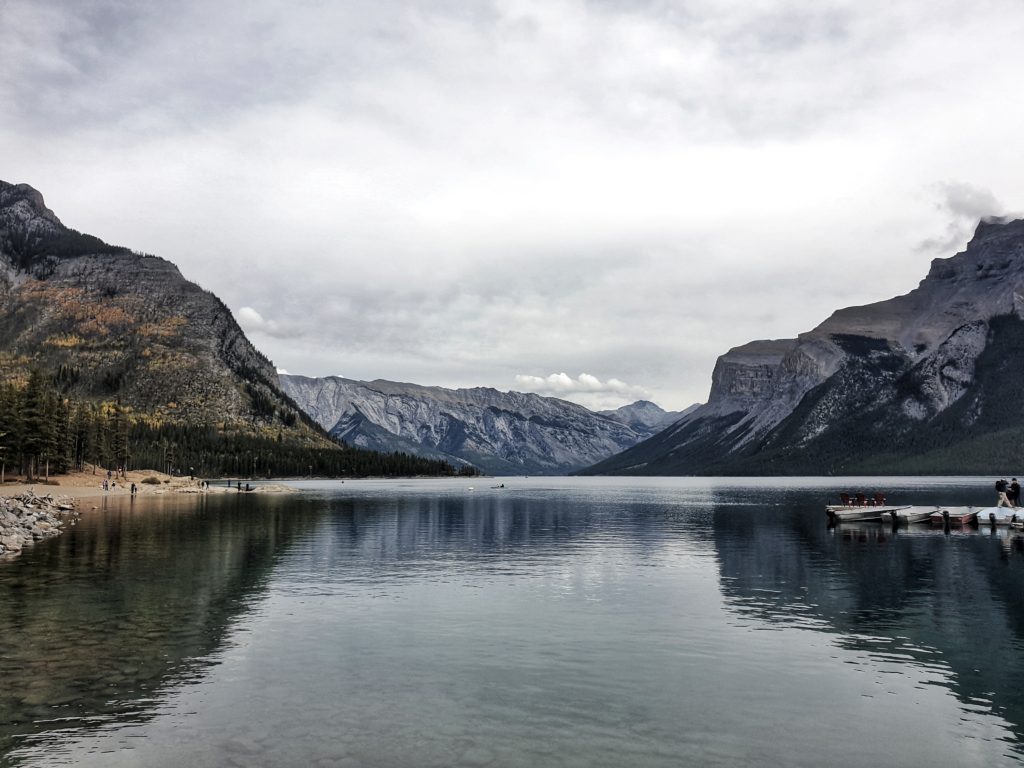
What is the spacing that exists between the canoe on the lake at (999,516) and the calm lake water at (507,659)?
34631mm

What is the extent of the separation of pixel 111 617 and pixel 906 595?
4667cm

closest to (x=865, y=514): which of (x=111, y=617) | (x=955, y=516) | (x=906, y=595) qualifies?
(x=955, y=516)

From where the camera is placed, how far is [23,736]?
72.4 ft

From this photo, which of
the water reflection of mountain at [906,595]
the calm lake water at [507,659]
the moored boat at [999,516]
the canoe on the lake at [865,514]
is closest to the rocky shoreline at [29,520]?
the calm lake water at [507,659]

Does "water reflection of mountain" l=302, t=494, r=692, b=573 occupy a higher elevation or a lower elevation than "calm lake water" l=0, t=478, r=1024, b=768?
lower

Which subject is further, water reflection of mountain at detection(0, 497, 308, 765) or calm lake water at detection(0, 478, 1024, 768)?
water reflection of mountain at detection(0, 497, 308, 765)

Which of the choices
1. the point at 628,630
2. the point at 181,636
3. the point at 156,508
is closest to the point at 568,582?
the point at 628,630

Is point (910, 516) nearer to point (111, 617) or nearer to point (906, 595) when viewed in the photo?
point (906, 595)

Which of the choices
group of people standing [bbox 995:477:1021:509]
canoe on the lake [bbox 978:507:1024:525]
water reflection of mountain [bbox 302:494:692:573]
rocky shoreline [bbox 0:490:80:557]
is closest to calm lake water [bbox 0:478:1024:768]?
water reflection of mountain [bbox 302:494:692:573]

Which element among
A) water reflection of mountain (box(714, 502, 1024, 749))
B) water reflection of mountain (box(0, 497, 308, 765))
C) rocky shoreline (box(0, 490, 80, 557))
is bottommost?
water reflection of mountain (box(714, 502, 1024, 749))

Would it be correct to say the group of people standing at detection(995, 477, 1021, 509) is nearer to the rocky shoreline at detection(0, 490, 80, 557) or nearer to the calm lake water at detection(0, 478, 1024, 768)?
Result: the calm lake water at detection(0, 478, 1024, 768)

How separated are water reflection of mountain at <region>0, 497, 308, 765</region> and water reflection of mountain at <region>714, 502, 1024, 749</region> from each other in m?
28.8

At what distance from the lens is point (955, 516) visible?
327 ft

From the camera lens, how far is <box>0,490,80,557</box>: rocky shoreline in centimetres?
6972
